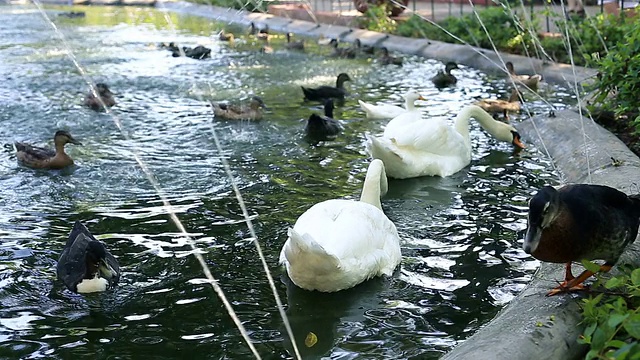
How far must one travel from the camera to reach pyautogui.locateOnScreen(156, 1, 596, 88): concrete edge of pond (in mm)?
13261

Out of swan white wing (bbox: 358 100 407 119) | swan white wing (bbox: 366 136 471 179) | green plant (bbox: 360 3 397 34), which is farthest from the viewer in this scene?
green plant (bbox: 360 3 397 34)

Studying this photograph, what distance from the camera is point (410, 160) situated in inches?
314

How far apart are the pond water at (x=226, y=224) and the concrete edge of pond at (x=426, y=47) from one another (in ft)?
2.76

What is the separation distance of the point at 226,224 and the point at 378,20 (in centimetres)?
1599

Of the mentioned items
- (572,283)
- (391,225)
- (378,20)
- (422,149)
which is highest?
(572,283)

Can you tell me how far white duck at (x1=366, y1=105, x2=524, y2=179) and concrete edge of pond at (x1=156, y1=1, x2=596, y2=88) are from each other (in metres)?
0.98

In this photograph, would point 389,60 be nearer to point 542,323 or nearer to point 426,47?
point 426,47

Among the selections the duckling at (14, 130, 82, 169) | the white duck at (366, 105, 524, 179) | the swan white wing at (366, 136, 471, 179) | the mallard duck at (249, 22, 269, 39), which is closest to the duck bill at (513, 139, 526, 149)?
the white duck at (366, 105, 524, 179)

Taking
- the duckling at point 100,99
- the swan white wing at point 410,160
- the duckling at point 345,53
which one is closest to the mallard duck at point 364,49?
the duckling at point 345,53

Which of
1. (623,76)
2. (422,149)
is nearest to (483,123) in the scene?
(422,149)

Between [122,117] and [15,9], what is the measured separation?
2389 cm

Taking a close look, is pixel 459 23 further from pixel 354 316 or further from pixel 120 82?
pixel 354 316

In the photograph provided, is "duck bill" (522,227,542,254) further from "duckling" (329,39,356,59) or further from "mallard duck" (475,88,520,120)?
"duckling" (329,39,356,59)

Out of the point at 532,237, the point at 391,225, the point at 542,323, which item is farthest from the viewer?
the point at 391,225
